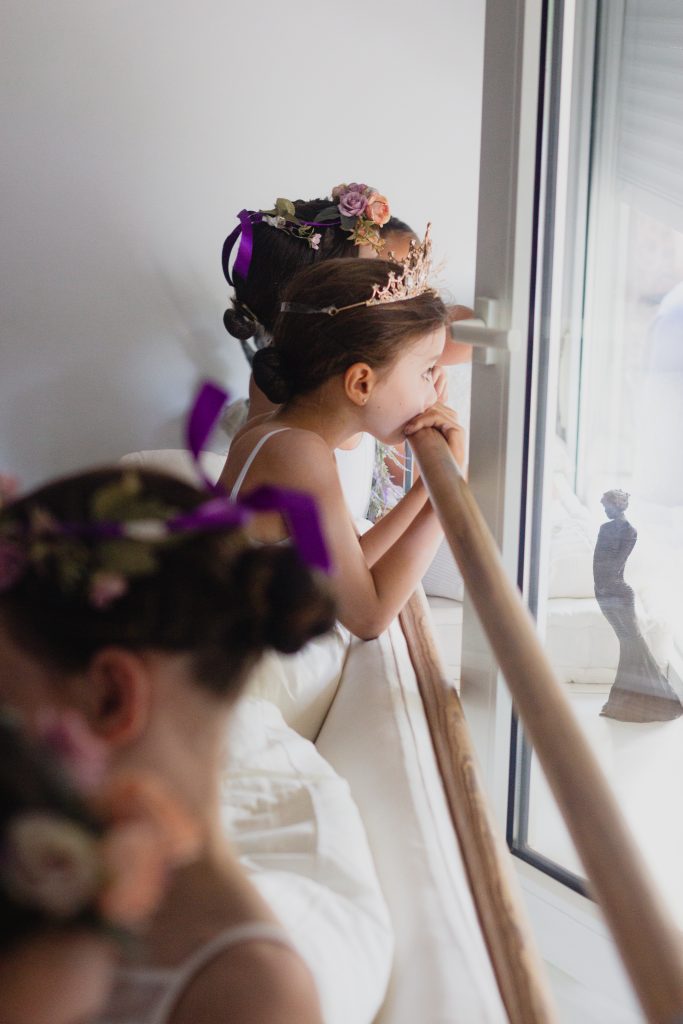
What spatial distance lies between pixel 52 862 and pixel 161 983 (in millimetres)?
176

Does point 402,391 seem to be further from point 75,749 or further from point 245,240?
point 75,749

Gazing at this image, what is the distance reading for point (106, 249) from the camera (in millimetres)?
2639

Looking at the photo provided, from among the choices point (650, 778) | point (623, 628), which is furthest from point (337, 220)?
point (650, 778)

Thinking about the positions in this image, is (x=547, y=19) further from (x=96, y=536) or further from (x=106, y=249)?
(x=106, y=249)

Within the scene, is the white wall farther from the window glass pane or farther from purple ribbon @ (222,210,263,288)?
the window glass pane

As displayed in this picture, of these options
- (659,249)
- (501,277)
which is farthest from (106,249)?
(659,249)

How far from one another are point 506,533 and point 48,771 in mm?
980

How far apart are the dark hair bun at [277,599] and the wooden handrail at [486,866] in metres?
0.35

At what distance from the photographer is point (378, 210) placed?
1878mm

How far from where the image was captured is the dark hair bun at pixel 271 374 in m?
1.49

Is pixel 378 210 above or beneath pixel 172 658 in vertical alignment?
above

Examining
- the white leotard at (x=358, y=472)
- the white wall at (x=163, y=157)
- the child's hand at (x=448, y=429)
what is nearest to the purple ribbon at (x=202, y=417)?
the child's hand at (x=448, y=429)

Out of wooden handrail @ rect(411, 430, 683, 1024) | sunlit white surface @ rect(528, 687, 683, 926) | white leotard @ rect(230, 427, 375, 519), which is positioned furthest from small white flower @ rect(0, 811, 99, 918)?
white leotard @ rect(230, 427, 375, 519)

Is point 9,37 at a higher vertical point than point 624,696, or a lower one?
higher
